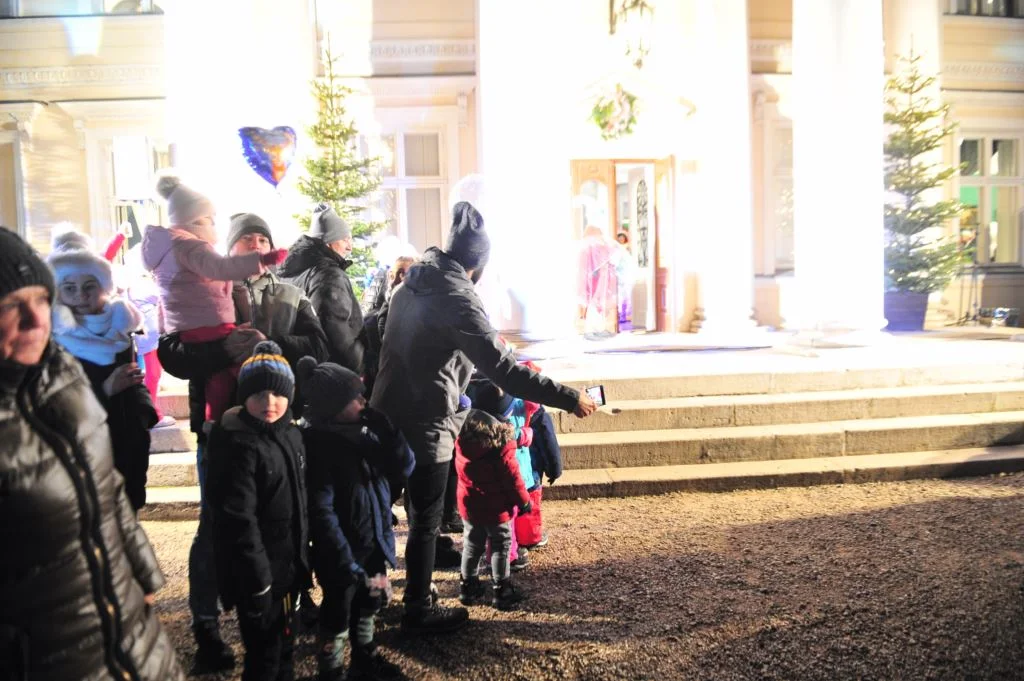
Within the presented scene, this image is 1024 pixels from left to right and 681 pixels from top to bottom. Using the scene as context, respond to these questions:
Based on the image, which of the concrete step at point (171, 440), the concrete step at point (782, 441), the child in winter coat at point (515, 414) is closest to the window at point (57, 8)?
the concrete step at point (171, 440)

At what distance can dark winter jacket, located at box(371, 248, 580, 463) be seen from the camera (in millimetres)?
3482

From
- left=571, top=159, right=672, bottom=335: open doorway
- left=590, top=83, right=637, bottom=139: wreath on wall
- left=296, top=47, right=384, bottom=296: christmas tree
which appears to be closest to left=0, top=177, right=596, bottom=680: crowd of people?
left=296, top=47, right=384, bottom=296: christmas tree

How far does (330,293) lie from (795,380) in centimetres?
473

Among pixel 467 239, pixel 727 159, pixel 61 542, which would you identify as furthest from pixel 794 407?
pixel 61 542

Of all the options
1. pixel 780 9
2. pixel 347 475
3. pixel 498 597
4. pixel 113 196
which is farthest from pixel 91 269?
pixel 780 9

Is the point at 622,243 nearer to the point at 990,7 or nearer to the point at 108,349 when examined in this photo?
the point at 990,7

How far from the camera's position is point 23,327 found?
5.44 ft

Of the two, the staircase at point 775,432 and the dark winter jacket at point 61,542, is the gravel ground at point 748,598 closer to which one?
the staircase at point 775,432

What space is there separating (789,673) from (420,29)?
9881 mm

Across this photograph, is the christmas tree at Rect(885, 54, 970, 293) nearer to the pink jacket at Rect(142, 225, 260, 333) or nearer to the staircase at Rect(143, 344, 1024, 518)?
the staircase at Rect(143, 344, 1024, 518)

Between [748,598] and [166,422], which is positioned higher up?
[166,422]

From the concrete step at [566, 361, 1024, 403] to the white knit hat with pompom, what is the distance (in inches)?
157

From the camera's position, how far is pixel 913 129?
1150 cm

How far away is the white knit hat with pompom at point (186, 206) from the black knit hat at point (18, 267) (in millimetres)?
1648
